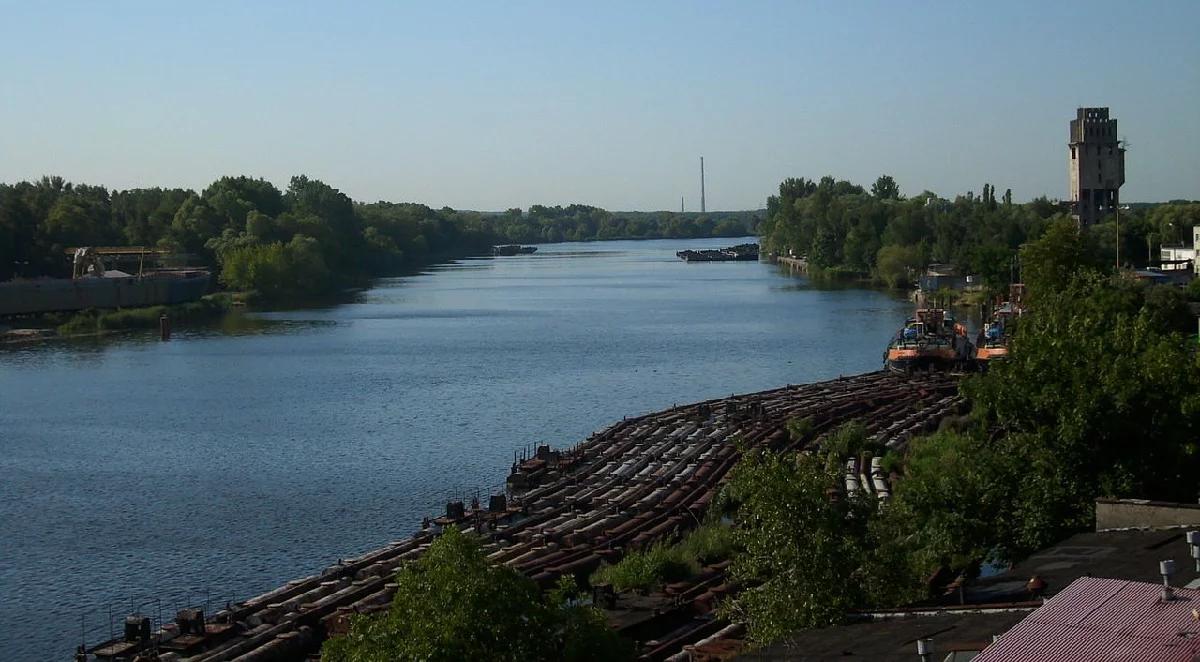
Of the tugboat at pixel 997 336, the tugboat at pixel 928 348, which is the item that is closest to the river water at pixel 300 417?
the tugboat at pixel 928 348

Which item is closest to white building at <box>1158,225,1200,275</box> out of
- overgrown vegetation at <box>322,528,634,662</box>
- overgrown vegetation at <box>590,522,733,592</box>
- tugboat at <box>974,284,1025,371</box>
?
tugboat at <box>974,284,1025,371</box>

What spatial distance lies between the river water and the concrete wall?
520 inches

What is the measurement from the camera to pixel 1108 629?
9.37 metres

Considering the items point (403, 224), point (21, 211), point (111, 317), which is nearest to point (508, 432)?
point (111, 317)

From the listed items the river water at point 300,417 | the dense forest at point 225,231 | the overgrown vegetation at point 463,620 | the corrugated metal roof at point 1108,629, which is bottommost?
the river water at point 300,417

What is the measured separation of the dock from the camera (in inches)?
750

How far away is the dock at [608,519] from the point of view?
1905 cm

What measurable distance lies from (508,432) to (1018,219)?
219 feet

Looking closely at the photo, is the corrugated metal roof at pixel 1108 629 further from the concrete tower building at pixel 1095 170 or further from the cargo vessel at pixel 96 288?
the concrete tower building at pixel 1095 170

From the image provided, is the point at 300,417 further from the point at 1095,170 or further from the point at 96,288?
the point at 1095,170

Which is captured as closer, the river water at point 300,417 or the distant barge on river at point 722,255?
the river water at point 300,417

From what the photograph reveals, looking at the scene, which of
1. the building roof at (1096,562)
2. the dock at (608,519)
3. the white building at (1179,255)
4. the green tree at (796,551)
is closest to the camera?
the building roof at (1096,562)

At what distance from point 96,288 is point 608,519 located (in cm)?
6673

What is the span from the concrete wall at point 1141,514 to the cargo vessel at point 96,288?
241 feet
